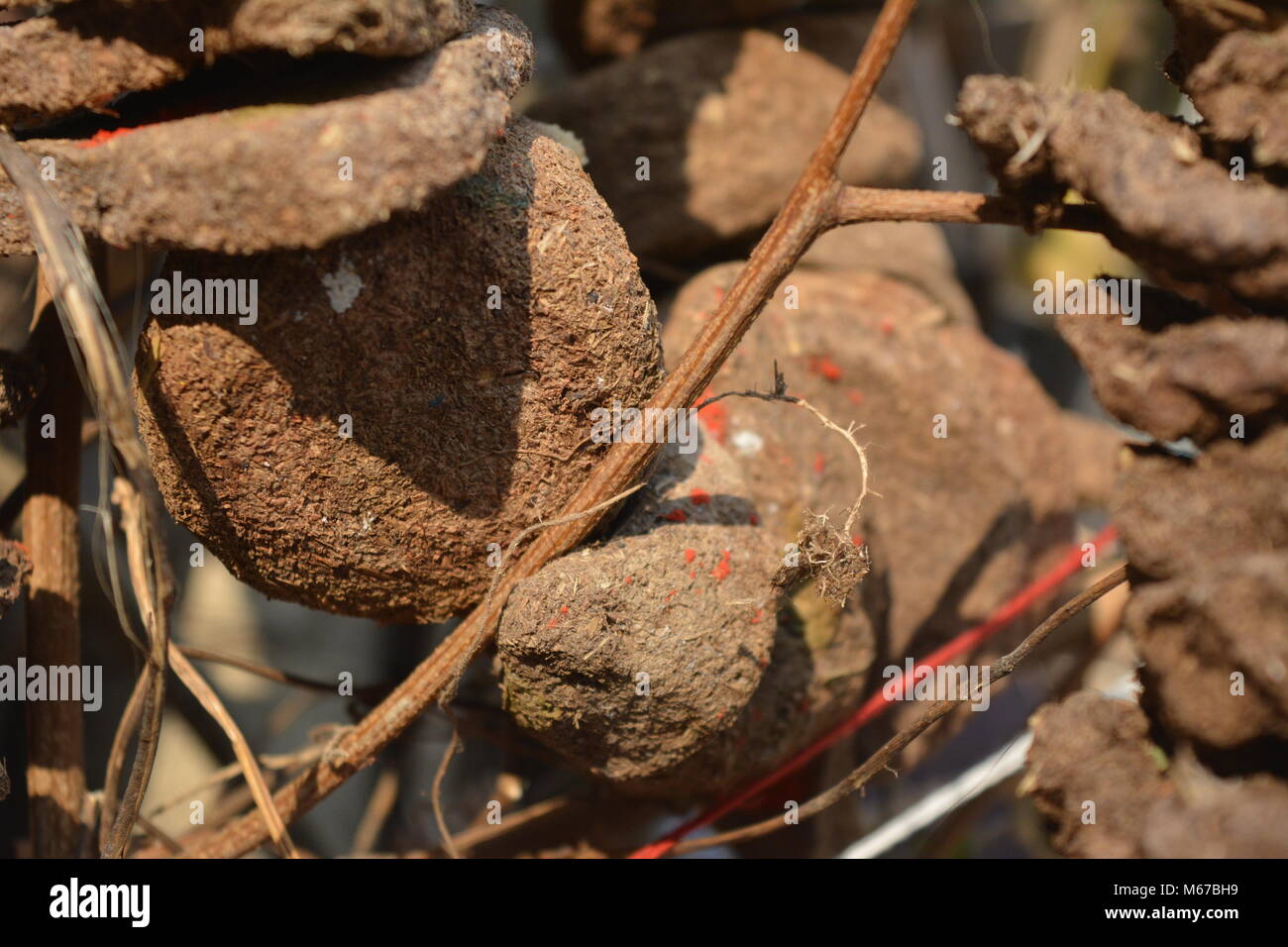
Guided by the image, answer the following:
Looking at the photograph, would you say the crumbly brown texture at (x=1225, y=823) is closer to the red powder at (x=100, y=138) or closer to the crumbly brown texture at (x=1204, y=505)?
the crumbly brown texture at (x=1204, y=505)

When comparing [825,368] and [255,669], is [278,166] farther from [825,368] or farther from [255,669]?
[825,368]

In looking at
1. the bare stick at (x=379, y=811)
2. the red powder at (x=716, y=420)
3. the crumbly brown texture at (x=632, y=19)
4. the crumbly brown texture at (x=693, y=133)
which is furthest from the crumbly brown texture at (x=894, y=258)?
the bare stick at (x=379, y=811)

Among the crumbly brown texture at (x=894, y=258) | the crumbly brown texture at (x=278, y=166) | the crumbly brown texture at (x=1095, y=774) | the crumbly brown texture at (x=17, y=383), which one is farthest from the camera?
the crumbly brown texture at (x=894, y=258)

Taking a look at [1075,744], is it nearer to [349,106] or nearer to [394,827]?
[349,106]

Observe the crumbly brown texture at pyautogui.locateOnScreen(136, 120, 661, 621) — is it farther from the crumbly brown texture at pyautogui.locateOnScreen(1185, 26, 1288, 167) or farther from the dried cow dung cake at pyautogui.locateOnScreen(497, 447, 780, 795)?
the crumbly brown texture at pyautogui.locateOnScreen(1185, 26, 1288, 167)

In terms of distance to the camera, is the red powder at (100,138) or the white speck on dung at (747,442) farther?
the white speck on dung at (747,442)

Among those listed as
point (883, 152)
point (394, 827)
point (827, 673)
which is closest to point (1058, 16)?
point (883, 152)

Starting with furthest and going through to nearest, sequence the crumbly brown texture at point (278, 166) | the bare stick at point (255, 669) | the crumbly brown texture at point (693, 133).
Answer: the crumbly brown texture at point (693, 133), the bare stick at point (255, 669), the crumbly brown texture at point (278, 166)
